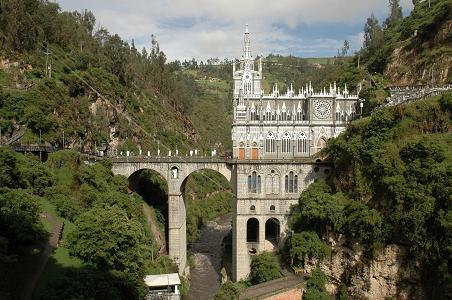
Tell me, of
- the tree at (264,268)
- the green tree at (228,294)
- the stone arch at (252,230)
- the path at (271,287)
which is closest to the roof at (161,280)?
the green tree at (228,294)

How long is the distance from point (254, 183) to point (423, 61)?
32.5 m

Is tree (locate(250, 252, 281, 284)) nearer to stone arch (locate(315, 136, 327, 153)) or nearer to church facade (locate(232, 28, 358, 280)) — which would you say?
church facade (locate(232, 28, 358, 280))

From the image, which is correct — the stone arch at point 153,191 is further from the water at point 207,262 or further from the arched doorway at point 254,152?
the arched doorway at point 254,152

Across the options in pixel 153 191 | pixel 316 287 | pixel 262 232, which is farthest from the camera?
pixel 153 191

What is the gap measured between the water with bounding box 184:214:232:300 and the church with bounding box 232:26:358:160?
47.9 feet

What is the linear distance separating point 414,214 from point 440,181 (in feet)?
9.68

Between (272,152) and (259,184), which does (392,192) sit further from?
(272,152)

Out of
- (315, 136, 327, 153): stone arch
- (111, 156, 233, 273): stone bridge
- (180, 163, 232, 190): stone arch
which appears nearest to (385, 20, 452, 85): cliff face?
(315, 136, 327, 153): stone arch

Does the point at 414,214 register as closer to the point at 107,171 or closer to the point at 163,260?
the point at 163,260

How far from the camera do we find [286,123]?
1982 inches

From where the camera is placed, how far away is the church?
50.1 m

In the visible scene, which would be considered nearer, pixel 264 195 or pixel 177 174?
pixel 264 195

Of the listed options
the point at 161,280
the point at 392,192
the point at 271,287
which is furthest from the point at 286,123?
the point at 161,280

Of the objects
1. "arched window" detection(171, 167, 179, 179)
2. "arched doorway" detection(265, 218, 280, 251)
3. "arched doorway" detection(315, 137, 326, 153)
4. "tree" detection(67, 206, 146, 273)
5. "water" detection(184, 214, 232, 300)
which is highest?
"arched doorway" detection(315, 137, 326, 153)
